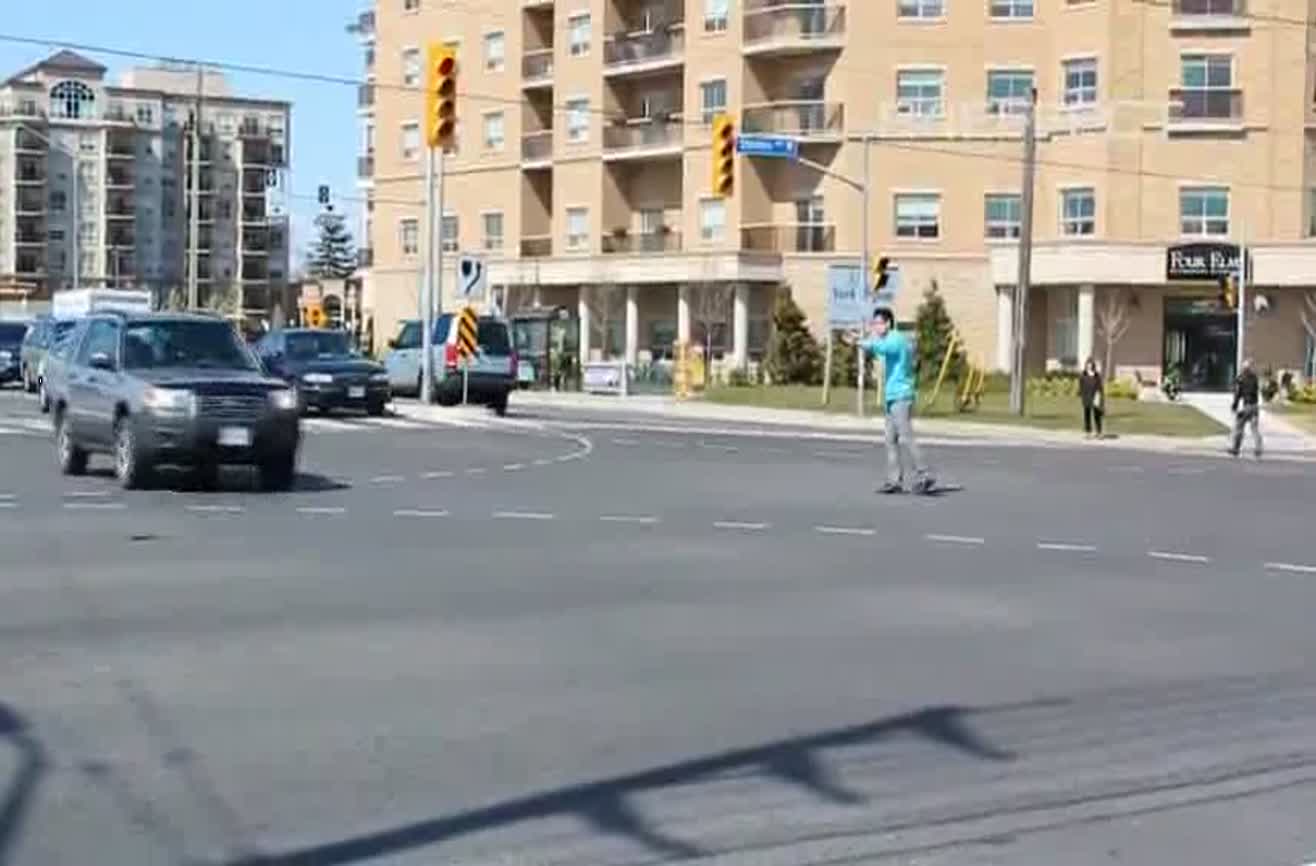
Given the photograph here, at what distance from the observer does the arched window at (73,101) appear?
13938cm

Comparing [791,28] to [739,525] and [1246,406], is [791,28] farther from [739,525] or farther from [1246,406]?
[739,525]

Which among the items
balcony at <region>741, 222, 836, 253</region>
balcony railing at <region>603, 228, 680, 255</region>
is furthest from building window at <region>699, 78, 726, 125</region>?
balcony railing at <region>603, 228, 680, 255</region>

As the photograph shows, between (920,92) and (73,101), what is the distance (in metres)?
84.6

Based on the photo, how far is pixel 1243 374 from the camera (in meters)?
37.1

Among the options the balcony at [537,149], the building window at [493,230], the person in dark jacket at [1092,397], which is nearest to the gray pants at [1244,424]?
the person in dark jacket at [1092,397]

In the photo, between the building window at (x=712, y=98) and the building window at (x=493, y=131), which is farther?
the building window at (x=493, y=131)

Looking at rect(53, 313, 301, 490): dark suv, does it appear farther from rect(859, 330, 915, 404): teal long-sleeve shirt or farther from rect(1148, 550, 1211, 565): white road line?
rect(1148, 550, 1211, 565): white road line

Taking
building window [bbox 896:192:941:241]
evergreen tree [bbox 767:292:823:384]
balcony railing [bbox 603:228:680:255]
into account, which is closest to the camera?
evergreen tree [bbox 767:292:823:384]

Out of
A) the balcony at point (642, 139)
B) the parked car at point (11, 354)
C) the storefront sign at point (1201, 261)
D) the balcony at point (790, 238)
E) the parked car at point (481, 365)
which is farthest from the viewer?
the balcony at point (642, 139)

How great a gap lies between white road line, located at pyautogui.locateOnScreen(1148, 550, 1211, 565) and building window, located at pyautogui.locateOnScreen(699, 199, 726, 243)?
185ft

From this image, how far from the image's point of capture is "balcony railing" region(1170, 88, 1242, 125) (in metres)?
65.7

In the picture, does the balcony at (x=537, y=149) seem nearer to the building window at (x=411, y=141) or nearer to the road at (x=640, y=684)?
the building window at (x=411, y=141)

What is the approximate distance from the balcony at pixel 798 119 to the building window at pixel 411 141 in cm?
1855

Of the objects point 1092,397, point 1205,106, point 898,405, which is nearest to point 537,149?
point 1205,106
